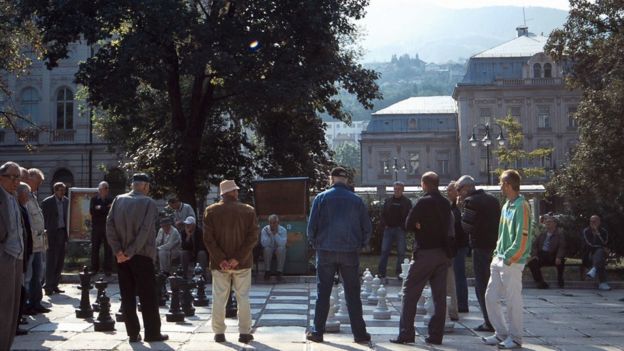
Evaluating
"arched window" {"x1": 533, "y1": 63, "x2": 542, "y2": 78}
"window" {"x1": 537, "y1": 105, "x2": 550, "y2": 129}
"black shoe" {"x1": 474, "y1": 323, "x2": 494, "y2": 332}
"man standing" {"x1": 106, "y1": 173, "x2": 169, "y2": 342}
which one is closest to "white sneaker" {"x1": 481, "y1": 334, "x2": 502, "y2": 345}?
"black shoe" {"x1": 474, "y1": 323, "x2": 494, "y2": 332}

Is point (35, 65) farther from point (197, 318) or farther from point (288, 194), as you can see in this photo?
point (197, 318)

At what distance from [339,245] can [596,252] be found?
33.3 feet

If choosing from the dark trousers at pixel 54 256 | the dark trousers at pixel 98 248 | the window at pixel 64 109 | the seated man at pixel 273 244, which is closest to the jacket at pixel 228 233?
the dark trousers at pixel 54 256

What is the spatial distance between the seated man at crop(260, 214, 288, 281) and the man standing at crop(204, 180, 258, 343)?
359 inches

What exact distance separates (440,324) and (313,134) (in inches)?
837

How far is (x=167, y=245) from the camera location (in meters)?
16.5

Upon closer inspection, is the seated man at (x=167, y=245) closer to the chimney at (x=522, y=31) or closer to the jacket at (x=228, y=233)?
the jacket at (x=228, y=233)

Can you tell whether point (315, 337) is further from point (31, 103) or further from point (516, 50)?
point (516, 50)

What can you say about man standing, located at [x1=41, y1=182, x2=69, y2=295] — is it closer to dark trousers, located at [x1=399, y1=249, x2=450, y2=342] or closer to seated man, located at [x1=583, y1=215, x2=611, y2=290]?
dark trousers, located at [x1=399, y1=249, x2=450, y2=342]

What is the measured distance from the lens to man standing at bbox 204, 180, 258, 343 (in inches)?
391

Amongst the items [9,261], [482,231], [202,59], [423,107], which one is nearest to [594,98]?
[202,59]

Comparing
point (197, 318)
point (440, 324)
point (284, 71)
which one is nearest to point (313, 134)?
point (284, 71)

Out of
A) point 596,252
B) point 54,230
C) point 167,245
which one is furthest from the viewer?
point 596,252

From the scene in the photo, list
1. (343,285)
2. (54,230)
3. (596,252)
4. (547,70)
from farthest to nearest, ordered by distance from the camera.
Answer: (547,70) < (596,252) < (54,230) < (343,285)
